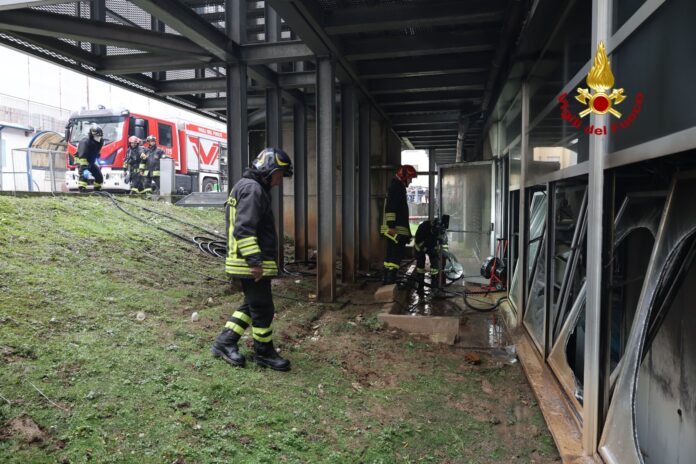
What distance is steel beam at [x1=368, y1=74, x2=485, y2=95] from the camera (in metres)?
8.32


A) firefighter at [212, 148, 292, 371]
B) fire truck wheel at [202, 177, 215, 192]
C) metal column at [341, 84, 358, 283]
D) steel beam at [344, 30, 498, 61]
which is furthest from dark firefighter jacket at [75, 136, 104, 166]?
firefighter at [212, 148, 292, 371]

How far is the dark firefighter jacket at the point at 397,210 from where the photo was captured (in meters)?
7.41

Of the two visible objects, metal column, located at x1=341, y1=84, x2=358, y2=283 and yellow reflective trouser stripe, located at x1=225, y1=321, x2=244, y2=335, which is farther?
metal column, located at x1=341, y1=84, x2=358, y2=283

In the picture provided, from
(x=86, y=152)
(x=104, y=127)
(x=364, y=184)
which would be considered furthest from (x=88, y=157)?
(x=364, y=184)

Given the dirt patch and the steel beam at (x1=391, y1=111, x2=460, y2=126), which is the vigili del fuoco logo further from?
the steel beam at (x1=391, y1=111, x2=460, y2=126)

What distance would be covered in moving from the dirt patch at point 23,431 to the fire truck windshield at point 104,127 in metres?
15.9

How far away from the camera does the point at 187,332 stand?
4.45 metres

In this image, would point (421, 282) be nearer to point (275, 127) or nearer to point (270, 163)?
point (275, 127)

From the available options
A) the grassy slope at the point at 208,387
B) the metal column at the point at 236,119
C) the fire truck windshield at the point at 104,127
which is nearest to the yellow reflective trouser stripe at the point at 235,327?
the grassy slope at the point at 208,387

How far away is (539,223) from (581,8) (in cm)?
232

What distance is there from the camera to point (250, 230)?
3.88 metres

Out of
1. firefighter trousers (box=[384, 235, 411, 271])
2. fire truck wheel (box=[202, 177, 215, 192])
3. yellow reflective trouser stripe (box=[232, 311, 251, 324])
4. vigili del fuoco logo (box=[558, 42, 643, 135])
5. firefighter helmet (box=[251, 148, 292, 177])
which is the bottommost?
yellow reflective trouser stripe (box=[232, 311, 251, 324])

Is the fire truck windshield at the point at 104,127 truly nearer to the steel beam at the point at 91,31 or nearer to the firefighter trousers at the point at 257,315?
the steel beam at the point at 91,31

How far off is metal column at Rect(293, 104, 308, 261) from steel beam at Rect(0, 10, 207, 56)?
3728 mm
